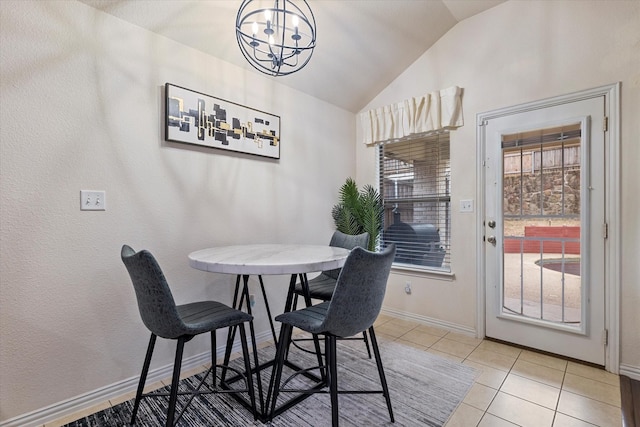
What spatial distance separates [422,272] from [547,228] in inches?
44.5

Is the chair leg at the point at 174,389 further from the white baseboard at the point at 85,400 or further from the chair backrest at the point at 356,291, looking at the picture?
the white baseboard at the point at 85,400

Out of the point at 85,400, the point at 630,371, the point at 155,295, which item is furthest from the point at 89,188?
the point at 630,371

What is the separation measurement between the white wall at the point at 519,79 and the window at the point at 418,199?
0.44 ft

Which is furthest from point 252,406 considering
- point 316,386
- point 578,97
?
point 578,97

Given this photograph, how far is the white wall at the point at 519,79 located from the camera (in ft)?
6.60

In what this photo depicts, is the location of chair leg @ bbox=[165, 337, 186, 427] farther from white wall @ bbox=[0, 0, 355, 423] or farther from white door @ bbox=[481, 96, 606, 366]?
white door @ bbox=[481, 96, 606, 366]

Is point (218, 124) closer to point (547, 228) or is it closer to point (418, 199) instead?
point (418, 199)

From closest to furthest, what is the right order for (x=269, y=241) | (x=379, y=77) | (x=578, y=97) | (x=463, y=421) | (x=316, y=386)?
1. (x=463, y=421)
2. (x=316, y=386)
3. (x=578, y=97)
4. (x=269, y=241)
5. (x=379, y=77)

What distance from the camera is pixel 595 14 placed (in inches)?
83.4

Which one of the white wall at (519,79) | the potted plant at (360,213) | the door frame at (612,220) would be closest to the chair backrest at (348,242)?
the potted plant at (360,213)

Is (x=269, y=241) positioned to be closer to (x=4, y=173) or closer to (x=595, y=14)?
(x=4, y=173)

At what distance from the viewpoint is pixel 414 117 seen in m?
3.02

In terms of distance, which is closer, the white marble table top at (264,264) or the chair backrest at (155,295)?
the chair backrest at (155,295)

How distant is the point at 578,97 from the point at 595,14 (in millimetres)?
566
